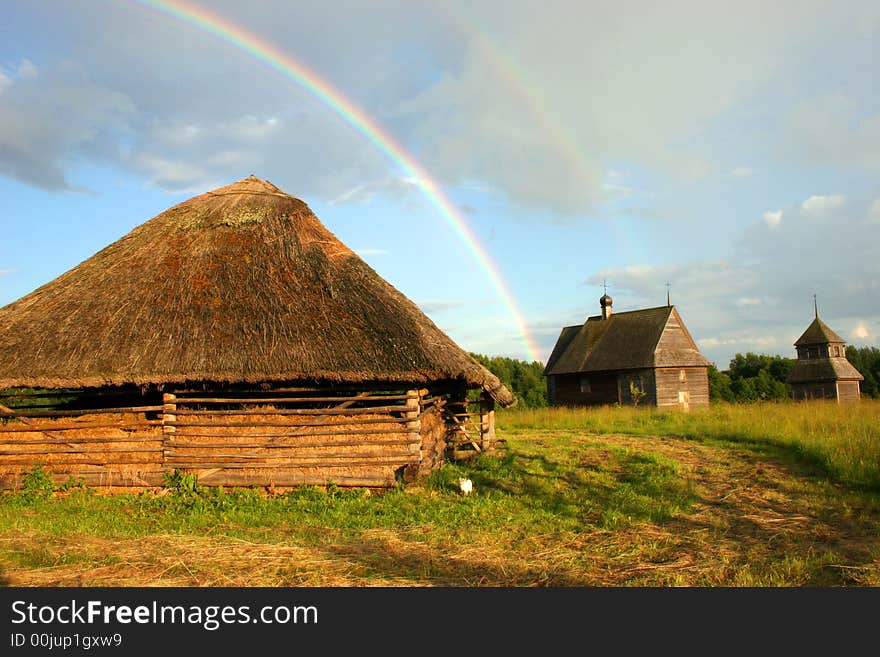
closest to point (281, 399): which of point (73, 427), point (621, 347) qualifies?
point (73, 427)

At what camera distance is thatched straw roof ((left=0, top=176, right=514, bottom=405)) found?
948 centimetres

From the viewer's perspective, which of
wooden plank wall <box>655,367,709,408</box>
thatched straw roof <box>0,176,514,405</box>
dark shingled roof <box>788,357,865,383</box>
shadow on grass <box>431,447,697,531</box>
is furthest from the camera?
dark shingled roof <box>788,357,865,383</box>

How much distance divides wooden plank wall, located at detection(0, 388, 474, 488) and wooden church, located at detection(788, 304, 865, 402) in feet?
117

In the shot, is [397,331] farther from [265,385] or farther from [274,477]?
[274,477]

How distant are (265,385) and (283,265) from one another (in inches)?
101

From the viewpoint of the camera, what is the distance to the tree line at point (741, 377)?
4712 centimetres

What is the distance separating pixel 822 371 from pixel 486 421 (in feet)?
102

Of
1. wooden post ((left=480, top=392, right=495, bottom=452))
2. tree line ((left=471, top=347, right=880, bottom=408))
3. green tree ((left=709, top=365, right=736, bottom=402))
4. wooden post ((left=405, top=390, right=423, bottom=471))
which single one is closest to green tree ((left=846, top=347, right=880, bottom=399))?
tree line ((left=471, top=347, right=880, bottom=408))

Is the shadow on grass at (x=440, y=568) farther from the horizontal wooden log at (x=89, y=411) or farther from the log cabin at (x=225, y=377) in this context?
the horizontal wooden log at (x=89, y=411)

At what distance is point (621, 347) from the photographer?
30.8m

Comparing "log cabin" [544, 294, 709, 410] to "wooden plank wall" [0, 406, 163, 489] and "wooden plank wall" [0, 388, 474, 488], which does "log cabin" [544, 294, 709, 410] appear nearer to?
"wooden plank wall" [0, 388, 474, 488]

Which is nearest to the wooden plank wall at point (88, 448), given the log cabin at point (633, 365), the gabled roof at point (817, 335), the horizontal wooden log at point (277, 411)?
the horizontal wooden log at point (277, 411)

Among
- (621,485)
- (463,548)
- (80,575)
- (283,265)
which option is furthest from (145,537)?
(621,485)

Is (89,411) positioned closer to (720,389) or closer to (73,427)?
(73,427)
